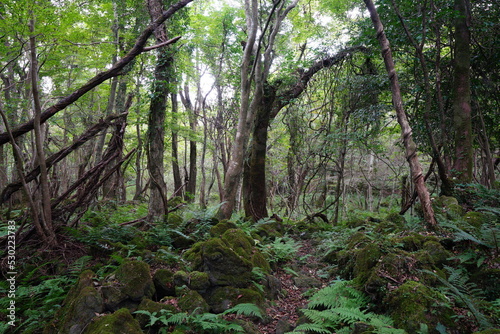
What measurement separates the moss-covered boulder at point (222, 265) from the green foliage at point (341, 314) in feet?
3.43

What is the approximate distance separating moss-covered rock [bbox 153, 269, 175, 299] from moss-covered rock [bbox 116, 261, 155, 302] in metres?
0.15

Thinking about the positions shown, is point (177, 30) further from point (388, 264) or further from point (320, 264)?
point (388, 264)

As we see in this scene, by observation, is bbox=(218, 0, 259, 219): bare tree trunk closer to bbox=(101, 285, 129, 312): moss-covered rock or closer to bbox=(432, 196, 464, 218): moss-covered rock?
bbox=(101, 285, 129, 312): moss-covered rock

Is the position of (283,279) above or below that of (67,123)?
below

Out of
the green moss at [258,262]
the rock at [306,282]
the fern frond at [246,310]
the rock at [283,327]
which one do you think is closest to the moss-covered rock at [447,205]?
the rock at [306,282]

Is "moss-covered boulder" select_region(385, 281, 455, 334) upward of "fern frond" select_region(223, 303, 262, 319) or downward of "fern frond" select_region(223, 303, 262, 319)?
upward

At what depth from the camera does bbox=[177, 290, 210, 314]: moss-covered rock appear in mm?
3457

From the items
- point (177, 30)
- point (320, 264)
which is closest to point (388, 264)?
point (320, 264)

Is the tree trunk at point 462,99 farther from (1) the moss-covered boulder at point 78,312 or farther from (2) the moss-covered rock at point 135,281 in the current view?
(1) the moss-covered boulder at point 78,312

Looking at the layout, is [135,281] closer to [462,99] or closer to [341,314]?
[341,314]

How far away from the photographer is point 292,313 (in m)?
4.07

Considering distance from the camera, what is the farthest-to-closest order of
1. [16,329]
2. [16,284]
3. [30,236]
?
[30,236]
[16,284]
[16,329]

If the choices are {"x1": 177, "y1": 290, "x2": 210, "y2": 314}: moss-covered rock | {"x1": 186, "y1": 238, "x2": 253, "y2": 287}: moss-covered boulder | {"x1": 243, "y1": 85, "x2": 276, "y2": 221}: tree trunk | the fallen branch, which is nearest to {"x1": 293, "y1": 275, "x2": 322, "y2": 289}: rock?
{"x1": 186, "y1": 238, "x2": 253, "y2": 287}: moss-covered boulder

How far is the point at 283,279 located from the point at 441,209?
360 centimetres
